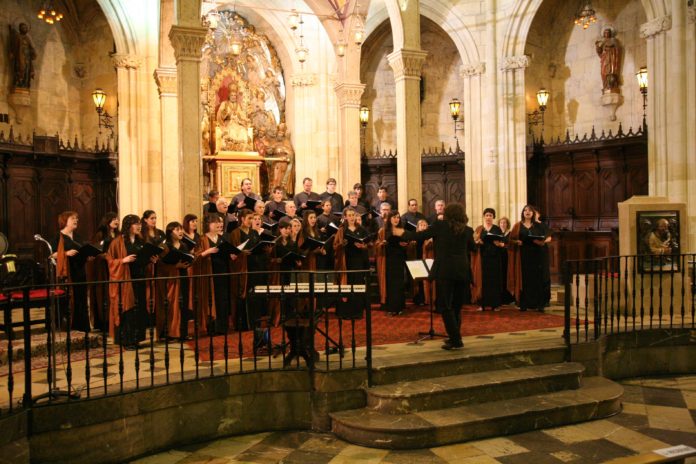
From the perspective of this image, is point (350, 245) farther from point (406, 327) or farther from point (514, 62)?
point (514, 62)

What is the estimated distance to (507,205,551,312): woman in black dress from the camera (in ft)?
31.3

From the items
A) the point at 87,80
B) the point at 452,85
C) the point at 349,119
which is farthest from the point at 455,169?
the point at 87,80

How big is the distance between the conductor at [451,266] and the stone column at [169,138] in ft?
25.7

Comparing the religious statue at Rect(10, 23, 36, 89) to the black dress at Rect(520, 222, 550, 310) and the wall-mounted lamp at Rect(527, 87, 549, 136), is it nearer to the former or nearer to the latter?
the black dress at Rect(520, 222, 550, 310)

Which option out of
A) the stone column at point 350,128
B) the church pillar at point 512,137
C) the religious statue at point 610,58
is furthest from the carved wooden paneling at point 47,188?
the religious statue at point 610,58

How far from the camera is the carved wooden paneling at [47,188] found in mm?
13875

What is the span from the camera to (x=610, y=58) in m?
16.2

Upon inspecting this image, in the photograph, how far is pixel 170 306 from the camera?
7.75 meters

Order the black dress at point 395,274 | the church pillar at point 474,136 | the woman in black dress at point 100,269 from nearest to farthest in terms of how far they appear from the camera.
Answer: the woman in black dress at point 100,269, the black dress at point 395,274, the church pillar at point 474,136

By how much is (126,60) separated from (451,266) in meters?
10.8

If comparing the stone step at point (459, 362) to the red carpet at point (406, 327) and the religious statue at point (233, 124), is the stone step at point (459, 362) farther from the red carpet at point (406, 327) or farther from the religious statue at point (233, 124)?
the religious statue at point (233, 124)

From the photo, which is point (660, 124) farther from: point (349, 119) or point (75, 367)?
point (75, 367)

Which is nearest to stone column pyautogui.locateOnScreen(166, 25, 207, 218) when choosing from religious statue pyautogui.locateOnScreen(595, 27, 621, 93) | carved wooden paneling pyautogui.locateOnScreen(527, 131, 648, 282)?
carved wooden paneling pyautogui.locateOnScreen(527, 131, 648, 282)

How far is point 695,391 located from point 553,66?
12449 millimetres
